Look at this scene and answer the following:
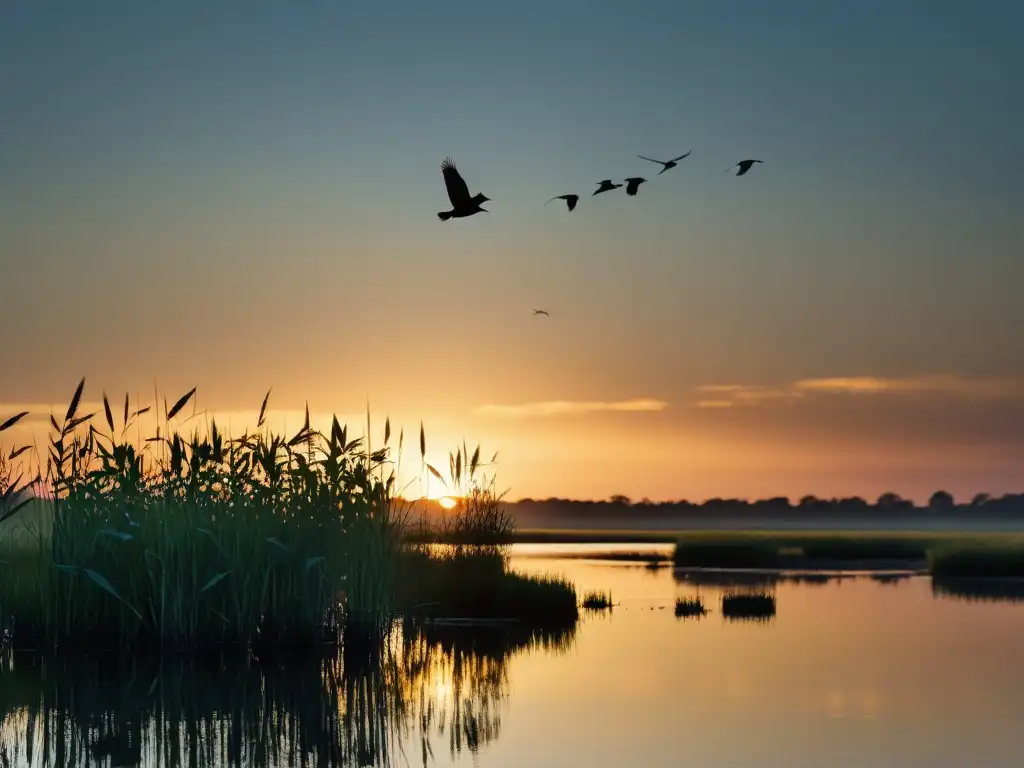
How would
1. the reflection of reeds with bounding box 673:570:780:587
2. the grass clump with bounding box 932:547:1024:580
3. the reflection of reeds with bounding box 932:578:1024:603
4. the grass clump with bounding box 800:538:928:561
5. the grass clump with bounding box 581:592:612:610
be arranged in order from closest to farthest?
the grass clump with bounding box 581:592:612:610 < the reflection of reeds with bounding box 932:578:1024:603 < the reflection of reeds with bounding box 673:570:780:587 < the grass clump with bounding box 932:547:1024:580 < the grass clump with bounding box 800:538:928:561

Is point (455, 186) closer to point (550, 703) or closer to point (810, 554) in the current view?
point (550, 703)

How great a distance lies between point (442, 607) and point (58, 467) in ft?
24.9

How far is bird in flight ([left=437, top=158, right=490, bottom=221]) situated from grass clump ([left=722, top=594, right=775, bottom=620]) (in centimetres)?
1287

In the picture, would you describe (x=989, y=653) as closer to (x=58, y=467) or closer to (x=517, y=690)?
(x=517, y=690)

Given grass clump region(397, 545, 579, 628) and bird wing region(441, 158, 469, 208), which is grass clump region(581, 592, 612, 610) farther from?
bird wing region(441, 158, 469, 208)

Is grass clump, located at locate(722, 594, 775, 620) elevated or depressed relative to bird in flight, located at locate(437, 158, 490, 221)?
depressed

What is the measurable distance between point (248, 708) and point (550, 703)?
11.0 feet

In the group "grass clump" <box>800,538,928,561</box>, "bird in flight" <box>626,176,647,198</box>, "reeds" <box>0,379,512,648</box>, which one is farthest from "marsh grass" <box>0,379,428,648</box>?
"grass clump" <box>800,538,928,561</box>

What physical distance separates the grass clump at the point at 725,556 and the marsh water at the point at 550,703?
23.5 meters

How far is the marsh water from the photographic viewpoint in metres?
11.6

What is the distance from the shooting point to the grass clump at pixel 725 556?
45.2 m

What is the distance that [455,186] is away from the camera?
1462cm

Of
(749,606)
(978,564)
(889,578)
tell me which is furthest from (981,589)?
(749,606)

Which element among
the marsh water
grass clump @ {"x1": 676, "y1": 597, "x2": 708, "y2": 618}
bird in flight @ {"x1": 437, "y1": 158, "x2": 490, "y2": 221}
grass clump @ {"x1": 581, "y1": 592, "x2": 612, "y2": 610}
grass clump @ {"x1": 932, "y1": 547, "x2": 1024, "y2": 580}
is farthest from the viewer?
grass clump @ {"x1": 932, "y1": 547, "x2": 1024, "y2": 580}
